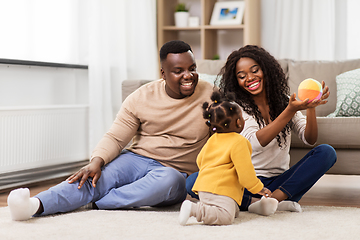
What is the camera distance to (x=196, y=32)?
4.15m

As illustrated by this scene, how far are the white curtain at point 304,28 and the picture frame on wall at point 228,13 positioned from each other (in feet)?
0.92

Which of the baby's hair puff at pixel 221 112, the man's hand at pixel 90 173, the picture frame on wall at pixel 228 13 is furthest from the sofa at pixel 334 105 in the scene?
the picture frame on wall at pixel 228 13

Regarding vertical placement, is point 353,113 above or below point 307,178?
above

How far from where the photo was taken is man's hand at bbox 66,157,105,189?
168 cm

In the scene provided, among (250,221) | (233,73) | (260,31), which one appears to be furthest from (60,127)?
(260,31)

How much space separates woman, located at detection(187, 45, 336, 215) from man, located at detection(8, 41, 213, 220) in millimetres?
132

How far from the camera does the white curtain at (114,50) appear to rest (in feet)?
10.2

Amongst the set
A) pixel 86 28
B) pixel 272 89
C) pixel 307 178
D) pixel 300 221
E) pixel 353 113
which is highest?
pixel 86 28

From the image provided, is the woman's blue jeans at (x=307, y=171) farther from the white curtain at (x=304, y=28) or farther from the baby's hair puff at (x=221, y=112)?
the white curtain at (x=304, y=28)

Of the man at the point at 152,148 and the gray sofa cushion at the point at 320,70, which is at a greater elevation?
the gray sofa cushion at the point at 320,70

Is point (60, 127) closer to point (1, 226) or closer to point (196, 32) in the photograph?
point (1, 226)

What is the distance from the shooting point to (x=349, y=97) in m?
2.42

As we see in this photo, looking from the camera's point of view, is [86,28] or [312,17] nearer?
[86,28]

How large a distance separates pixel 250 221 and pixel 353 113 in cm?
122
